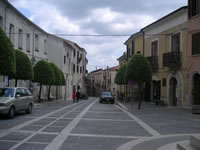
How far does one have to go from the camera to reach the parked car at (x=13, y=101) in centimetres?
1355

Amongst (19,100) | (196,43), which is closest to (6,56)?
(19,100)

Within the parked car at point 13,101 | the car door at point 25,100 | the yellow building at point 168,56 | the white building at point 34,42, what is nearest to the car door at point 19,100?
the parked car at point 13,101

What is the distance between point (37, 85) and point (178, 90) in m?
19.0

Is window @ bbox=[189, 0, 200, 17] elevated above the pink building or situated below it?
above

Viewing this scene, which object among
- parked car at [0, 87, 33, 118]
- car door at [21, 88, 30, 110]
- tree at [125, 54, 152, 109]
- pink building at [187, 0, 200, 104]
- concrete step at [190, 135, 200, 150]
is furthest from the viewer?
tree at [125, 54, 152, 109]

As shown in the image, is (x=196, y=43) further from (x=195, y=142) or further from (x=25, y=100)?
(x=195, y=142)

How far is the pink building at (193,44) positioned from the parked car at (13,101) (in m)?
13.0

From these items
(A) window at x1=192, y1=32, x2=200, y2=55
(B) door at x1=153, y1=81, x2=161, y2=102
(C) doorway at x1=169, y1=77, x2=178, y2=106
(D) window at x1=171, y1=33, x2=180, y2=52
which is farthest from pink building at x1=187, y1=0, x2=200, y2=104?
(B) door at x1=153, y1=81, x2=161, y2=102

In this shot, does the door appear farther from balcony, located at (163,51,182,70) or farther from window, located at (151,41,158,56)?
balcony, located at (163,51,182,70)

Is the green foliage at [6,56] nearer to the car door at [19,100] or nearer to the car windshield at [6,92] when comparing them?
the car door at [19,100]

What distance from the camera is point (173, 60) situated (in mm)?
23156

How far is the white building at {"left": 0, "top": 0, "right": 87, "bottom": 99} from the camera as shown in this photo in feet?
79.8

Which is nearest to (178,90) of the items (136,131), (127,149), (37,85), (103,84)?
(136,131)

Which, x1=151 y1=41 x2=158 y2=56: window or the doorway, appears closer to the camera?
the doorway
